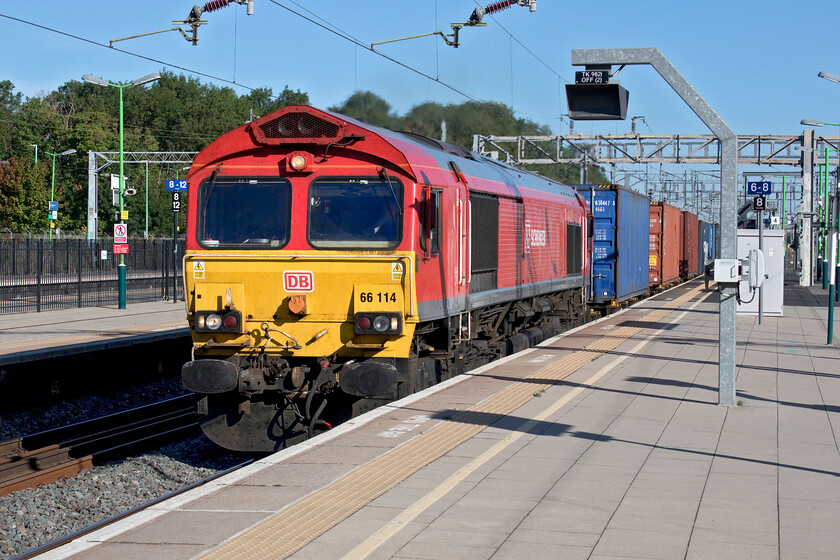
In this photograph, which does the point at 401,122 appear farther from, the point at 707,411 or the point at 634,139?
the point at 634,139

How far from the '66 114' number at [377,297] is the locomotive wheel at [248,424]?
1501mm

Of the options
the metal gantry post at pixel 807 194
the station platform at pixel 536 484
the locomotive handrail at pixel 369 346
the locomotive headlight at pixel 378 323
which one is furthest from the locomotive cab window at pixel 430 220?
the metal gantry post at pixel 807 194

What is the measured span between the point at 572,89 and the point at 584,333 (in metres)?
10.2

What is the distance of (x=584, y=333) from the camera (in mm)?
20781

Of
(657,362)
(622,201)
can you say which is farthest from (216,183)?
(622,201)

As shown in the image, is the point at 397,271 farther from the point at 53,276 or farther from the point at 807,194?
the point at 807,194

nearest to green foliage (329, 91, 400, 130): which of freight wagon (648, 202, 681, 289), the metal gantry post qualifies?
freight wagon (648, 202, 681, 289)

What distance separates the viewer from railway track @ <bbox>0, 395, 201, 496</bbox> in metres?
11.2

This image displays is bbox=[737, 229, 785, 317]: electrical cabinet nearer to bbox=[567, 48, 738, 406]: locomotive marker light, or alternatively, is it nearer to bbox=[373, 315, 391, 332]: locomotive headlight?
bbox=[567, 48, 738, 406]: locomotive marker light

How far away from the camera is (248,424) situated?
34.6 ft

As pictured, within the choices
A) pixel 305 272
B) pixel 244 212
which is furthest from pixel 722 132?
pixel 244 212

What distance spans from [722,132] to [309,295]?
4.98 metres

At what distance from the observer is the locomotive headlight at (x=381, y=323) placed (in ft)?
32.8

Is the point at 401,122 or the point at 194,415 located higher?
the point at 401,122
